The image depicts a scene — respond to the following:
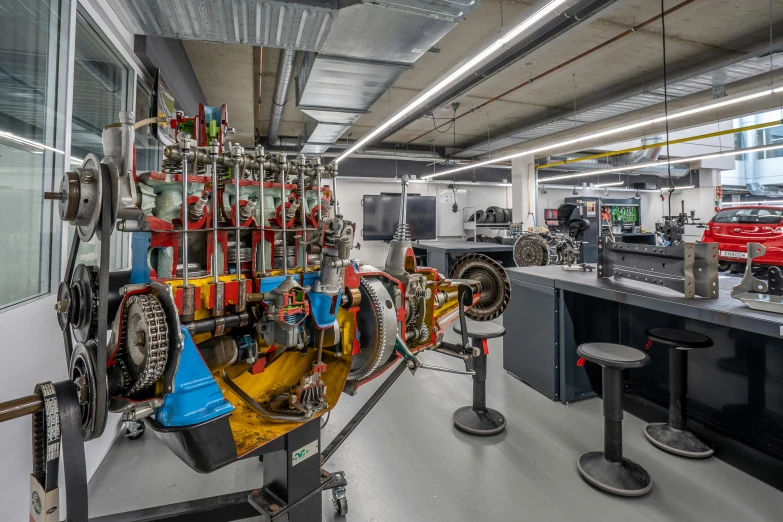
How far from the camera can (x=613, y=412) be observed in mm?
1962

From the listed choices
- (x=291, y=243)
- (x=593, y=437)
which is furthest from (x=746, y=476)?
(x=291, y=243)

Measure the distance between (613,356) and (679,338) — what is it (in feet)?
1.58

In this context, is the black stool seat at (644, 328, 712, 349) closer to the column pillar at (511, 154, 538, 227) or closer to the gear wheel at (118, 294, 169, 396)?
the gear wheel at (118, 294, 169, 396)

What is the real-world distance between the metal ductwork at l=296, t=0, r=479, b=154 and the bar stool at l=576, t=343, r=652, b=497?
77.2 inches

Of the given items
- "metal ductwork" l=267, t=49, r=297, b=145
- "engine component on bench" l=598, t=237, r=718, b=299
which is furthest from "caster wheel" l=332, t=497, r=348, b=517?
"metal ductwork" l=267, t=49, r=297, b=145

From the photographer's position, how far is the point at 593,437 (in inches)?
93.4

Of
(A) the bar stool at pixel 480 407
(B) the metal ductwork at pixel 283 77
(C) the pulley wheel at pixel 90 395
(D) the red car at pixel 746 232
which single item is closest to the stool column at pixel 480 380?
(A) the bar stool at pixel 480 407

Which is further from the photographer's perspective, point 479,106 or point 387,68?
point 479,106

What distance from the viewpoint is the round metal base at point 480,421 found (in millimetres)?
2418

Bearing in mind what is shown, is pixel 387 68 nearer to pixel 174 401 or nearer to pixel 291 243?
pixel 291 243

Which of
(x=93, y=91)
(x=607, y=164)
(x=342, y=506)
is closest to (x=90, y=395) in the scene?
(x=342, y=506)

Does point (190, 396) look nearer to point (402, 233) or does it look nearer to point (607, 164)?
point (402, 233)

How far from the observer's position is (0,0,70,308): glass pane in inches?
52.8

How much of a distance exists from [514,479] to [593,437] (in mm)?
697
